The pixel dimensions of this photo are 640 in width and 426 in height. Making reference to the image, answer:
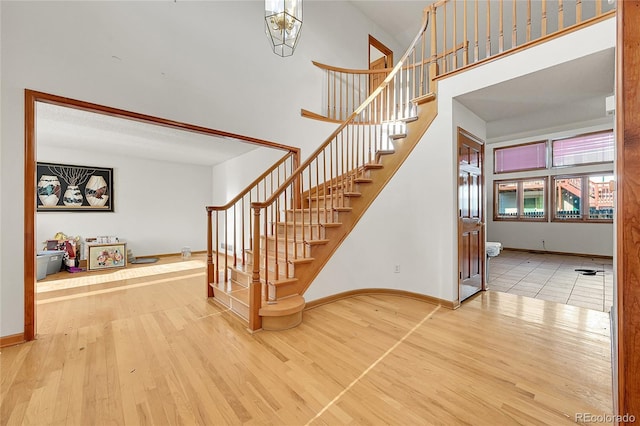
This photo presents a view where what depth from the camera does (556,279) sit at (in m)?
4.07

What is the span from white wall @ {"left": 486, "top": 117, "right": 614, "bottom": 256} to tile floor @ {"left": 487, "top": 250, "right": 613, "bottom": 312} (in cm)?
29

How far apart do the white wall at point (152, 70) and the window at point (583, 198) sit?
6.05m

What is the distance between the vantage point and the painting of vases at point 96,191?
5391 mm

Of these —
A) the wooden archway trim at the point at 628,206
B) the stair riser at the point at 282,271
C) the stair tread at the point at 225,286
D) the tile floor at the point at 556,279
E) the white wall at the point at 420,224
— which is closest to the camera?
the wooden archway trim at the point at 628,206

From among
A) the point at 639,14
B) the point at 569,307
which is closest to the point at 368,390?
the point at 639,14

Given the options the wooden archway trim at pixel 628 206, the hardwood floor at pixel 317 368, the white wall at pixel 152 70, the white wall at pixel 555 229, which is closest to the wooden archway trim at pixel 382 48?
the white wall at pixel 152 70

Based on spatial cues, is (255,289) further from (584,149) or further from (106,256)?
(584,149)

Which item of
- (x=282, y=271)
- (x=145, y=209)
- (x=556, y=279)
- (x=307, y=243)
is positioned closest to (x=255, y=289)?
(x=282, y=271)

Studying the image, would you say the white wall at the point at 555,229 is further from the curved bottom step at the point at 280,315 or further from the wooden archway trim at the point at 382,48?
the curved bottom step at the point at 280,315

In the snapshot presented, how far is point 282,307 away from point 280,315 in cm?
7

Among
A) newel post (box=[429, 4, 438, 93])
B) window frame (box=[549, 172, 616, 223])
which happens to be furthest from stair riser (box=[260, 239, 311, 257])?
window frame (box=[549, 172, 616, 223])

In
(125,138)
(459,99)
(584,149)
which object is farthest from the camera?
(584,149)

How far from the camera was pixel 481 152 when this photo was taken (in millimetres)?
3619

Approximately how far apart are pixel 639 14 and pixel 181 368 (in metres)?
2.68
